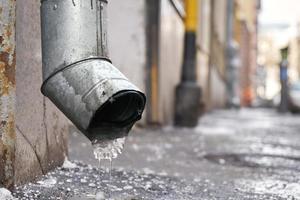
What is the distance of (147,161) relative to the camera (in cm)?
317

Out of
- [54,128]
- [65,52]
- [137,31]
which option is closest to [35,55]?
[54,128]

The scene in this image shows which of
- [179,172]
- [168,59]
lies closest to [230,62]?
[168,59]

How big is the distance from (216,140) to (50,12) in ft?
→ 10.7

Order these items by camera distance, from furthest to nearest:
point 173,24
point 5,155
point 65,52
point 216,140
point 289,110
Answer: point 289,110 → point 173,24 → point 216,140 → point 5,155 → point 65,52

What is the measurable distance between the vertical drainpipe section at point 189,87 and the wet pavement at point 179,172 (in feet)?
3.20

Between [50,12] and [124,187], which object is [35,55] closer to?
[50,12]

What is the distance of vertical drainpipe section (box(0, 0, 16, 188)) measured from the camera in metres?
1.79

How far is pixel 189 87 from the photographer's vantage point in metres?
5.80

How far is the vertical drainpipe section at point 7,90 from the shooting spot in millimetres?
1794

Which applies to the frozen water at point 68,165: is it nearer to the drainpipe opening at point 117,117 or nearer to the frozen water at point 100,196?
the frozen water at point 100,196

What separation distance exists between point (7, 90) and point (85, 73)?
0.41 m

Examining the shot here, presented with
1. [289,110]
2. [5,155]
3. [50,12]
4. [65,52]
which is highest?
[50,12]

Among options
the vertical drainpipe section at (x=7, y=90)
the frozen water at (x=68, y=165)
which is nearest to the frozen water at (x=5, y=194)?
the vertical drainpipe section at (x=7, y=90)

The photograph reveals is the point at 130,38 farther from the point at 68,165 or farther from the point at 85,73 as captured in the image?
the point at 85,73
